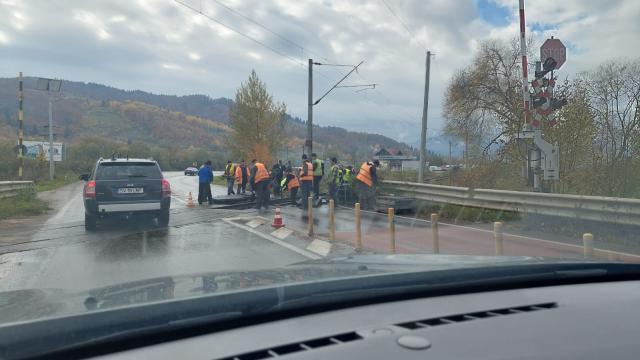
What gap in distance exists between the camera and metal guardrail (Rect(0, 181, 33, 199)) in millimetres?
21078

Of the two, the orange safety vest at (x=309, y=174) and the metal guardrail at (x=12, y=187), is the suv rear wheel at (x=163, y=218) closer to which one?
the orange safety vest at (x=309, y=174)

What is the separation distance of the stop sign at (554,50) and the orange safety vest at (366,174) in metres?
6.11

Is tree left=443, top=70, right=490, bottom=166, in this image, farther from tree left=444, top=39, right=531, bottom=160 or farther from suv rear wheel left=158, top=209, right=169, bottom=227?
suv rear wheel left=158, top=209, right=169, bottom=227

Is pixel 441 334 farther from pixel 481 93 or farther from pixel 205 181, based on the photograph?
pixel 481 93

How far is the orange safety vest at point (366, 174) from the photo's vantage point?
1764 cm

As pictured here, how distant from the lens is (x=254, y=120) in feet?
143

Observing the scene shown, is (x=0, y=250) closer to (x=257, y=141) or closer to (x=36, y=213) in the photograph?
(x=36, y=213)

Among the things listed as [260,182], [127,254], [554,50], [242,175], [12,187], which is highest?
[554,50]

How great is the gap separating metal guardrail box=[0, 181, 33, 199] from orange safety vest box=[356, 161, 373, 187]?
13758 mm

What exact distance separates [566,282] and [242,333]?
1874 millimetres

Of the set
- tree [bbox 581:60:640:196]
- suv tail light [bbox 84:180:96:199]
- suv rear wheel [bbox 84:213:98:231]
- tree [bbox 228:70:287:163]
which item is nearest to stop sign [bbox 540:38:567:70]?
tree [bbox 581:60:640:196]

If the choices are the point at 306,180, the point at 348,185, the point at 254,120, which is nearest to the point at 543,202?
the point at 306,180

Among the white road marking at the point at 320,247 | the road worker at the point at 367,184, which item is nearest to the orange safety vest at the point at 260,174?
the road worker at the point at 367,184

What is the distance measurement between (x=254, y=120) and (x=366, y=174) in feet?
88.5
